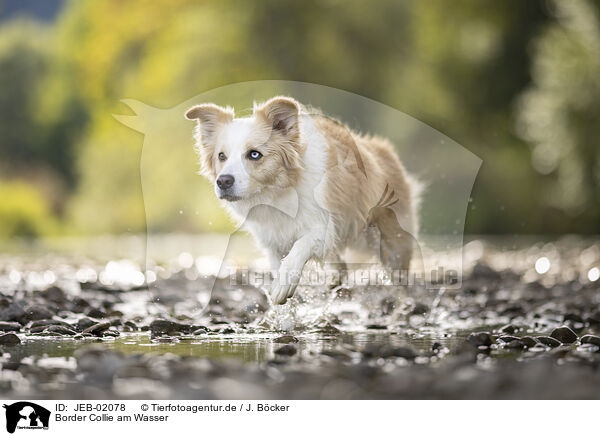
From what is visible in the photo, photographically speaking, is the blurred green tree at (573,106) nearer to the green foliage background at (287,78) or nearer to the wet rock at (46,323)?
the green foliage background at (287,78)

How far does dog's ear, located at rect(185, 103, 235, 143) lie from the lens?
15.8ft

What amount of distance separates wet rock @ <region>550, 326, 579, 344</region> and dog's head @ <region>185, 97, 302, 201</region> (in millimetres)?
1925

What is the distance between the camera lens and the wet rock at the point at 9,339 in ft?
14.6

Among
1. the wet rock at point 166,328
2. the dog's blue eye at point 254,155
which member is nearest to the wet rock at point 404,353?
the dog's blue eye at point 254,155

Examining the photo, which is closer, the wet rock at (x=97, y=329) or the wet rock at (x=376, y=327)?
the wet rock at (x=97, y=329)

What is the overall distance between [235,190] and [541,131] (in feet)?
40.9

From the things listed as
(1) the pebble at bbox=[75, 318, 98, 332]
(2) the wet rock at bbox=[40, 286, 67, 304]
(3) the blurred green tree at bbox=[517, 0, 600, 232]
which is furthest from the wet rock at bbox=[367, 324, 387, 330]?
(3) the blurred green tree at bbox=[517, 0, 600, 232]

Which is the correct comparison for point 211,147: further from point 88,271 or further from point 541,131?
point 541,131

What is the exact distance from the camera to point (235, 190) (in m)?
4.55

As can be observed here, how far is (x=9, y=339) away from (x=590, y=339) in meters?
3.50

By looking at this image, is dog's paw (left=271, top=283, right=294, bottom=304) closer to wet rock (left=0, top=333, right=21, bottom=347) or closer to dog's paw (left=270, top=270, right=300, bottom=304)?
dog's paw (left=270, top=270, right=300, bottom=304)
